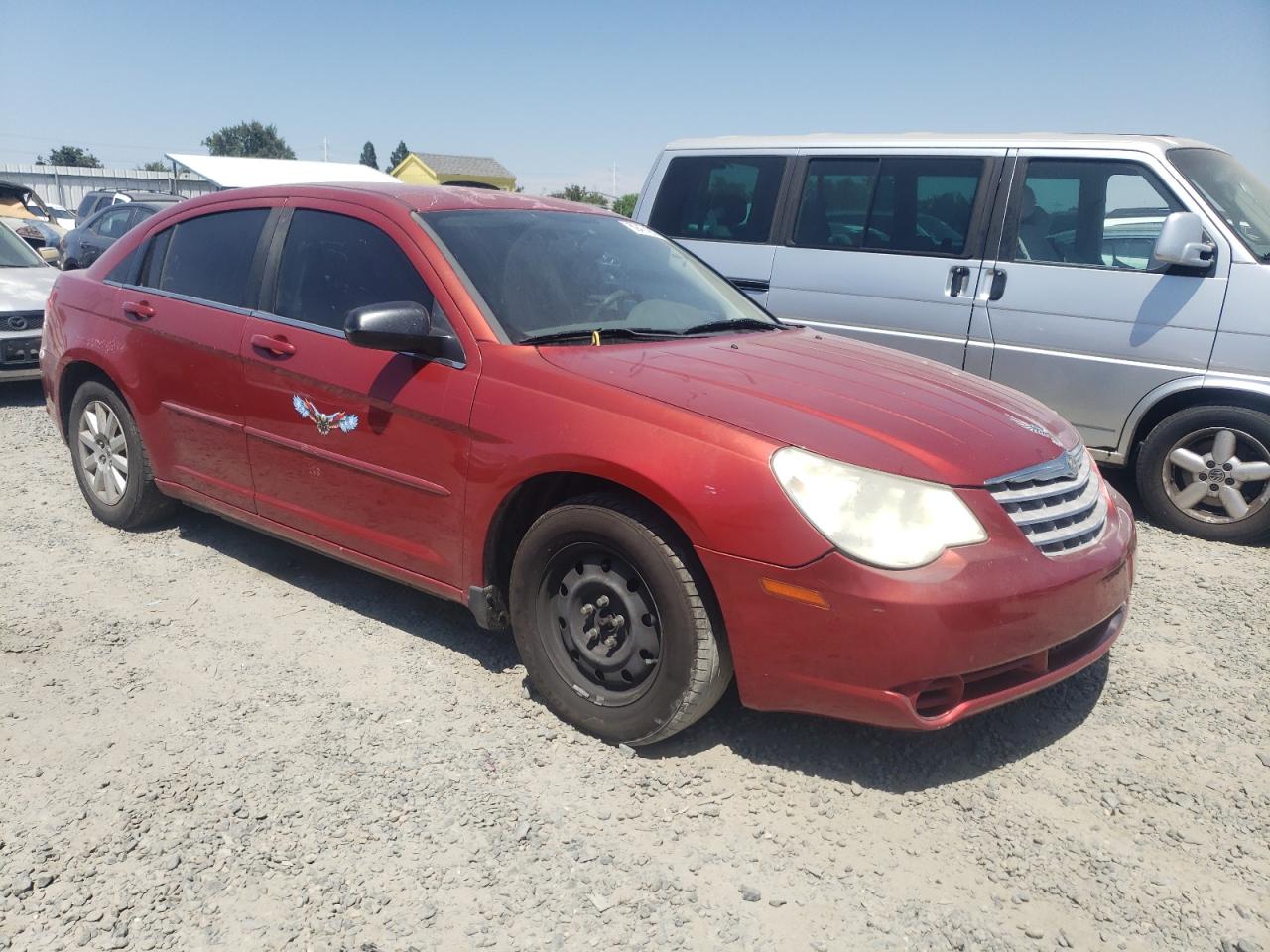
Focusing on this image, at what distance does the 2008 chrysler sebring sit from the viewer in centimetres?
263

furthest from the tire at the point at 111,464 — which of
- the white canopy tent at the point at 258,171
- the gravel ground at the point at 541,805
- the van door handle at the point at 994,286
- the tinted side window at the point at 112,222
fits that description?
the white canopy tent at the point at 258,171

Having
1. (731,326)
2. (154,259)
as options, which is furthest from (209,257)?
(731,326)

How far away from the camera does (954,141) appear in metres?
5.95

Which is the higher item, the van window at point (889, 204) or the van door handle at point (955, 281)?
the van window at point (889, 204)

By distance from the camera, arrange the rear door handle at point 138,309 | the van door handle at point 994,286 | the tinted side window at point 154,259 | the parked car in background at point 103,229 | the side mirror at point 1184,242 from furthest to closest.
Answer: the parked car in background at point 103,229
the van door handle at point 994,286
the side mirror at point 1184,242
the tinted side window at point 154,259
the rear door handle at point 138,309

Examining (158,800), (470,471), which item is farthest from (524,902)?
(470,471)

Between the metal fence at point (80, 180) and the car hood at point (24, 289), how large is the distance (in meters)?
39.0

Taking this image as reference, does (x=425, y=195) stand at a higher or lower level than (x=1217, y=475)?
higher

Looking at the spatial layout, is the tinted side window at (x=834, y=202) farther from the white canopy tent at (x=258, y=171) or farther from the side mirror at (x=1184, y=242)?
the white canopy tent at (x=258, y=171)

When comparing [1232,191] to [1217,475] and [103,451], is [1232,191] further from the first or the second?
[103,451]

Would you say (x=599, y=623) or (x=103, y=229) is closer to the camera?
(x=599, y=623)

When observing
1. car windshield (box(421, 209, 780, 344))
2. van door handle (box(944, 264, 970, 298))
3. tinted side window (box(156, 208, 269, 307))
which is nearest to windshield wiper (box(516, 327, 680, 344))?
car windshield (box(421, 209, 780, 344))

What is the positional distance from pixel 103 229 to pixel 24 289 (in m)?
7.38

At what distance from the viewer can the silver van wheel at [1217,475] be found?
505 cm
